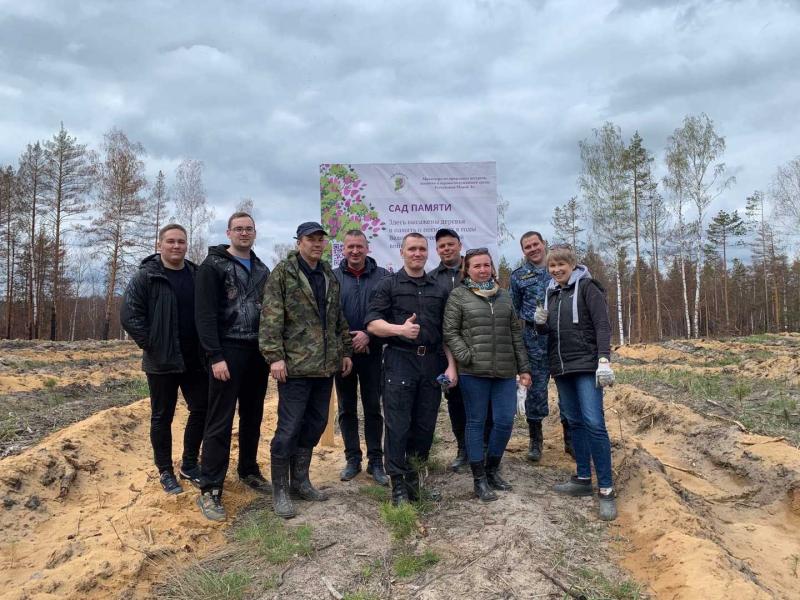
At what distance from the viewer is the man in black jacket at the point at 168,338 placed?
4.23m

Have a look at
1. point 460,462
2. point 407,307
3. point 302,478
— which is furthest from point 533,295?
point 302,478

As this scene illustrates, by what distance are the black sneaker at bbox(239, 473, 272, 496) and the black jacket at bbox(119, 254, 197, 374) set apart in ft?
4.04

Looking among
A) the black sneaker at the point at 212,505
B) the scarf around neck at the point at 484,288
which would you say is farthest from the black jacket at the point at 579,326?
the black sneaker at the point at 212,505

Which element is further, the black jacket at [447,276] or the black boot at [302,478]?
the black jacket at [447,276]

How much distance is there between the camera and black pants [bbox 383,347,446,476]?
405 cm

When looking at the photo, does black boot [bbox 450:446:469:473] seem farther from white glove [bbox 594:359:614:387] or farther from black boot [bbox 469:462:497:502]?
white glove [bbox 594:359:614:387]

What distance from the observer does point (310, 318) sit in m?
4.07

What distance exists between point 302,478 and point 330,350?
1158 mm

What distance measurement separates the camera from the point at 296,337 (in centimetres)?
401

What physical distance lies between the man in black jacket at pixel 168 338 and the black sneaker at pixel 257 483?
1.41ft

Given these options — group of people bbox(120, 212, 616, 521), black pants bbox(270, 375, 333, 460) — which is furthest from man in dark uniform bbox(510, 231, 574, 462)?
black pants bbox(270, 375, 333, 460)

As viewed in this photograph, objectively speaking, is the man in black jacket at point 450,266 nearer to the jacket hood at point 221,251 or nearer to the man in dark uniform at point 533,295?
the man in dark uniform at point 533,295

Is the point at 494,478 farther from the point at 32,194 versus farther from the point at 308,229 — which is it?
the point at 32,194

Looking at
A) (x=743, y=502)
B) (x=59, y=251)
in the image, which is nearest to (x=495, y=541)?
(x=743, y=502)
